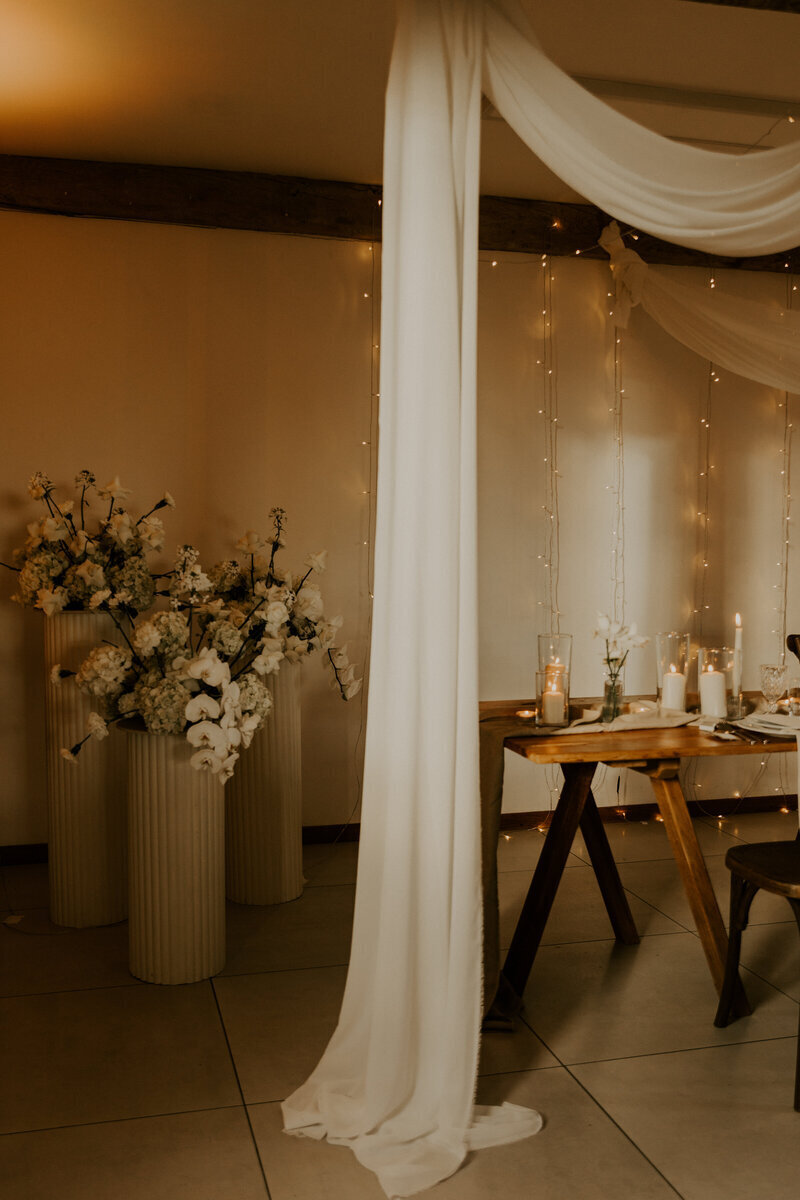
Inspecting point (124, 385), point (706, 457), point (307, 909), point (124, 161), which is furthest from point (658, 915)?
point (124, 161)

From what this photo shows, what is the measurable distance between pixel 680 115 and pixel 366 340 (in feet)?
5.14

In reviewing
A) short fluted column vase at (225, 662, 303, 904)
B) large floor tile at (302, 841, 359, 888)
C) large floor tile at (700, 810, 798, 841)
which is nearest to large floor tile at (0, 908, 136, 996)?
short fluted column vase at (225, 662, 303, 904)

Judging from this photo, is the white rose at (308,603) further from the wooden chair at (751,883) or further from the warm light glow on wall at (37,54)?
the warm light glow on wall at (37,54)

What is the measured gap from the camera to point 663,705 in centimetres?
335

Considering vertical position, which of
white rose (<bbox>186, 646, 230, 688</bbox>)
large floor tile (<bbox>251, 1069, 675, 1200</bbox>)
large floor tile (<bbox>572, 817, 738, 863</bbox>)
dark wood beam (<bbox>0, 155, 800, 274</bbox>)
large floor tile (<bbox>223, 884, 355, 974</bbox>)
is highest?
dark wood beam (<bbox>0, 155, 800, 274</bbox>)

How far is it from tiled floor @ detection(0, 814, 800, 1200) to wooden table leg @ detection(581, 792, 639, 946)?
70 millimetres

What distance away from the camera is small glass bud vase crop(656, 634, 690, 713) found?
3.34m

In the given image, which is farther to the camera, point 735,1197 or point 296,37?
point 296,37

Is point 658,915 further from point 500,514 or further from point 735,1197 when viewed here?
point 500,514

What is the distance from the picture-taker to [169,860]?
312 cm

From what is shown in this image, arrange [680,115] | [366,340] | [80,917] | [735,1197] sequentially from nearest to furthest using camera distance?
[735,1197] < [80,917] < [680,115] < [366,340]

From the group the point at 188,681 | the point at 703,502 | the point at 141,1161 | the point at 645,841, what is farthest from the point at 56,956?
the point at 703,502

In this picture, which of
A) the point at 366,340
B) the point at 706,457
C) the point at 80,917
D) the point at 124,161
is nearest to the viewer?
the point at 80,917

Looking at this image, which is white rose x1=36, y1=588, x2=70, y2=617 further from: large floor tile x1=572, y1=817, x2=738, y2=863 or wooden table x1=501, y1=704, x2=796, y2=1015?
large floor tile x1=572, y1=817, x2=738, y2=863
